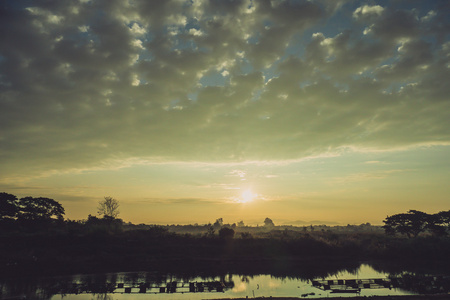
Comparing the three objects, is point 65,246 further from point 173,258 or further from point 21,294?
point 21,294

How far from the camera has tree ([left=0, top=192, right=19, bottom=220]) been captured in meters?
71.6

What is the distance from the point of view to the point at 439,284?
34094mm

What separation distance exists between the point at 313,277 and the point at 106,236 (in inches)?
1830

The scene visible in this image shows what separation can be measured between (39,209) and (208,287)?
2754 inches

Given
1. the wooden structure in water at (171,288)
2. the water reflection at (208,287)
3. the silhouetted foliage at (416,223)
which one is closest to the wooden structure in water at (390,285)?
the water reflection at (208,287)

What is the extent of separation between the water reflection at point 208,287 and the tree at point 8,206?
43.0 m

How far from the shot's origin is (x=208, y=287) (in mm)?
34312

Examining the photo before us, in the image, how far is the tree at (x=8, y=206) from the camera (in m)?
71.6

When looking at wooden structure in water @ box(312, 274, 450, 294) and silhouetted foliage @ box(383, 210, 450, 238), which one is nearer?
wooden structure in water @ box(312, 274, 450, 294)

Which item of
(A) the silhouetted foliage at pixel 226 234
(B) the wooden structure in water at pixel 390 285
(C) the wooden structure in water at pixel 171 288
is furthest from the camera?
(A) the silhouetted foliage at pixel 226 234

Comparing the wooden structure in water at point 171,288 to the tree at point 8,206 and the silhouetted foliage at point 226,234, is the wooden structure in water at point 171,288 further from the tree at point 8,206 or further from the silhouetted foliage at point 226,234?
the tree at point 8,206

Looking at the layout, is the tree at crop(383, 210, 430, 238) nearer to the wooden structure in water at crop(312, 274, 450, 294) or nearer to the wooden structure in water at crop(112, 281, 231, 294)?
the wooden structure in water at crop(312, 274, 450, 294)

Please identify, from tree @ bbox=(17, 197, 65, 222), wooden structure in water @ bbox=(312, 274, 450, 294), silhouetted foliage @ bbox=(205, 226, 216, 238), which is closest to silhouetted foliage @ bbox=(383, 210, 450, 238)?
wooden structure in water @ bbox=(312, 274, 450, 294)

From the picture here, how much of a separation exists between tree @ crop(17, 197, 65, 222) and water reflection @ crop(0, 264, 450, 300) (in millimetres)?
44803
